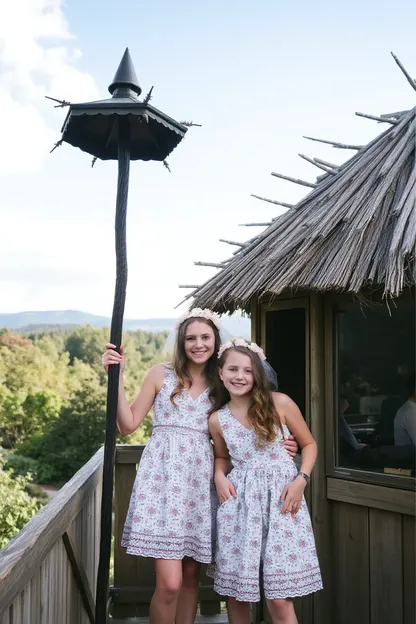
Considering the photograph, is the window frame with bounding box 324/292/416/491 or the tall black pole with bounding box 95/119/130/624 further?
the window frame with bounding box 324/292/416/491

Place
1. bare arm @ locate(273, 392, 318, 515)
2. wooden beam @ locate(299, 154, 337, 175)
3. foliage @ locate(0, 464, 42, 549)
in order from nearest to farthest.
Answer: bare arm @ locate(273, 392, 318, 515)
wooden beam @ locate(299, 154, 337, 175)
foliage @ locate(0, 464, 42, 549)

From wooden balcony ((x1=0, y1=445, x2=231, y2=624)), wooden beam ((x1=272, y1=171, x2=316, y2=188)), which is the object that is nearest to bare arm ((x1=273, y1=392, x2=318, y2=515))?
wooden balcony ((x1=0, y1=445, x2=231, y2=624))

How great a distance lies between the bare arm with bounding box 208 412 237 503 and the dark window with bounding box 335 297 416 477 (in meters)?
0.96

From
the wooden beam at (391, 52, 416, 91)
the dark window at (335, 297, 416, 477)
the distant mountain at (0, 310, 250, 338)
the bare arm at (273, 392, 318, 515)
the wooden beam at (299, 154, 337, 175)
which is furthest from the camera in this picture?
the distant mountain at (0, 310, 250, 338)

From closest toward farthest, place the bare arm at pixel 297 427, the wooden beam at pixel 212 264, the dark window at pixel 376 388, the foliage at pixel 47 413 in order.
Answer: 1. the bare arm at pixel 297 427
2. the dark window at pixel 376 388
3. the wooden beam at pixel 212 264
4. the foliage at pixel 47 413

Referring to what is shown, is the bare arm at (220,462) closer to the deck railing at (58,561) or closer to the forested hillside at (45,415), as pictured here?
the deck railing at (58,561)

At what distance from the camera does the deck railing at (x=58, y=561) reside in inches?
68.5

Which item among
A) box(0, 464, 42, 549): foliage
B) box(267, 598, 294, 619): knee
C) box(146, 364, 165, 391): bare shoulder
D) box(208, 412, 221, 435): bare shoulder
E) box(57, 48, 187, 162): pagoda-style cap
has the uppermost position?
box(57, 48, 187, 162): pagoda-style cap

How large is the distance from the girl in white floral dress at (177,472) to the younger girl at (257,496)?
3.3 inches

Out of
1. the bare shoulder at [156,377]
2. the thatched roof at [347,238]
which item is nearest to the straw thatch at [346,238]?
the thatched roof at [347,238]

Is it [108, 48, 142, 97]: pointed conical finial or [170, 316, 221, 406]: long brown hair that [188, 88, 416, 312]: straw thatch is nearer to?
[170, 316, 221, 406]: long brown hair

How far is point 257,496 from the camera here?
8.84 feet

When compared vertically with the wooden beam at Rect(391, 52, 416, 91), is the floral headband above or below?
below

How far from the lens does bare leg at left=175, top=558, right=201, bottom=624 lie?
9.30 feet
